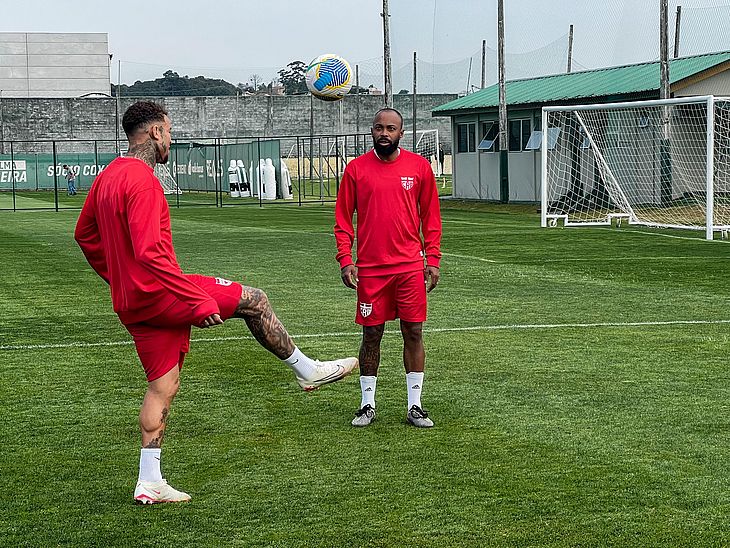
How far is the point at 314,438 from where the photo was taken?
696 centimetres

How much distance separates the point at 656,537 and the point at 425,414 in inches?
92.0

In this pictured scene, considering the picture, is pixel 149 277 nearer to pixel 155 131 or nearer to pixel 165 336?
pixel 165 336

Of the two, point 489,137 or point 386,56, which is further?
point 386,56

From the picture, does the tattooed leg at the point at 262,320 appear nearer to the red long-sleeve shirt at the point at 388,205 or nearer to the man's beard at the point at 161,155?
the man's beard at the point at 161,155

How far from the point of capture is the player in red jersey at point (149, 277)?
5.38 meters

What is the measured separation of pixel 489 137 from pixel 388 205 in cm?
3629

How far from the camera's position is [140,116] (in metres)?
5.63

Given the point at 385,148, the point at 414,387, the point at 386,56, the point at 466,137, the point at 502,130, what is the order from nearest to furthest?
the point at 385,148 → the point at 414,387 → the point at 502,130 → the point at 466,137 → the point at 386,56

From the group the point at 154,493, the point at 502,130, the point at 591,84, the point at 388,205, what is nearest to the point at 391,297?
the point at 388,205

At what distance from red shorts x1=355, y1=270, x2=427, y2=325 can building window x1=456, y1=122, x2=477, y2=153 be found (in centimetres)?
3703

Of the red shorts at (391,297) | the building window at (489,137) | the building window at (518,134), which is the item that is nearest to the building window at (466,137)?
the building window at (489,137)

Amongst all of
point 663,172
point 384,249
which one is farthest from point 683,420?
point 663,172

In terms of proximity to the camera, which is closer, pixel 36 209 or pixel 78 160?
pixel 36 209

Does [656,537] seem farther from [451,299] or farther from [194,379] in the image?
[451,299]
